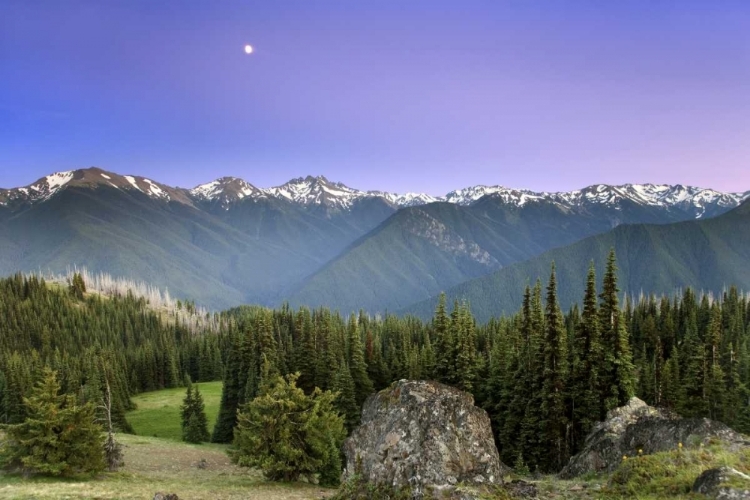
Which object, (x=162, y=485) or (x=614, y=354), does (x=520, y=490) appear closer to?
(x=162, y=485)

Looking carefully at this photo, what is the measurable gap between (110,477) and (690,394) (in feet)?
216

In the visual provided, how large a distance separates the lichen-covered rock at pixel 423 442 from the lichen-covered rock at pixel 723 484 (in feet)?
18.6

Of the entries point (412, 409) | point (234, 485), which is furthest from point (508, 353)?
point (412, 409)

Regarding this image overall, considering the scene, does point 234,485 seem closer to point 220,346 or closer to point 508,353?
point 508,353

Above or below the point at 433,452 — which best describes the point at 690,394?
below

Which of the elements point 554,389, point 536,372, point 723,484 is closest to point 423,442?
point 723,484

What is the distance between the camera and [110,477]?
110 ft

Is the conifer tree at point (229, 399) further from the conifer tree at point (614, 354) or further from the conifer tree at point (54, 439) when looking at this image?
the conifer tree at point (614, 354)

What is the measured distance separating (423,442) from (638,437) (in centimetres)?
1156

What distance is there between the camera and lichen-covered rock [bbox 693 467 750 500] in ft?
36.1

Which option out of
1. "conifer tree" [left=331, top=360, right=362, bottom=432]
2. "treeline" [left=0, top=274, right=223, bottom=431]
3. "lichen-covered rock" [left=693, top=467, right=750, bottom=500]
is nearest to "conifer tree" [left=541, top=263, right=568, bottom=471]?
"conifer tree" [left=331, top=360, right=362, bottom=432]

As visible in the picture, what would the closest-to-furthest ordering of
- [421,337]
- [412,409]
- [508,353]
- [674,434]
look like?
1. [412,409]
2. [674,434]
3. [508,353]
4. [421,337]

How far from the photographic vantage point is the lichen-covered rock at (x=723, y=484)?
36.1ft

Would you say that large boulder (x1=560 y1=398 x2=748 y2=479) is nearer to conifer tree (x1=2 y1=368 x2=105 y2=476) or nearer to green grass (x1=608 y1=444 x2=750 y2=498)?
green grass (x1=608 y1=444 x2=750 y2=498)
